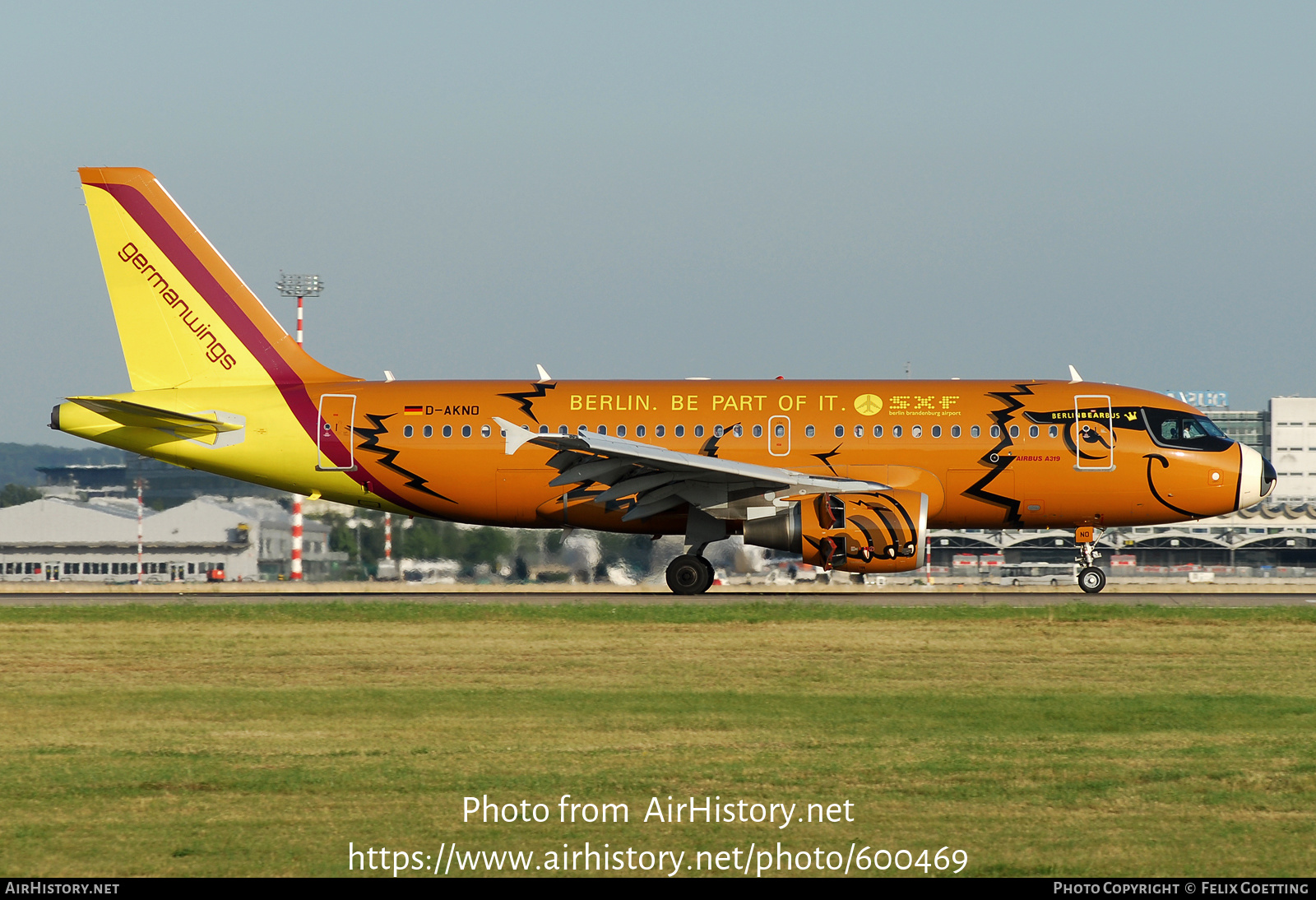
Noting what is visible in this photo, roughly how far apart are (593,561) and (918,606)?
13.8 m

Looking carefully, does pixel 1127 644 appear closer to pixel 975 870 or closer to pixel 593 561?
pixel 975 870

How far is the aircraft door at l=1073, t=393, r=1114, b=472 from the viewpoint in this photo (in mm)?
27797

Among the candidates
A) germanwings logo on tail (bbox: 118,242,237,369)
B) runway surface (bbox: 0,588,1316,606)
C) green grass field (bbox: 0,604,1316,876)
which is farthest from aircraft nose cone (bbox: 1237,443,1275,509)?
germanwings logo on tail (bbox: 118,242,237,369)

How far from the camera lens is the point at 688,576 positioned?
2883 cm

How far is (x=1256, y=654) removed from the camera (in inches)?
745

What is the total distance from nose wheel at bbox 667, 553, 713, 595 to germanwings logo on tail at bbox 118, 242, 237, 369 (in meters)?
10.3

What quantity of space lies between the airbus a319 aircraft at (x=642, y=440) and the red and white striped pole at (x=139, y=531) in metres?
16.4

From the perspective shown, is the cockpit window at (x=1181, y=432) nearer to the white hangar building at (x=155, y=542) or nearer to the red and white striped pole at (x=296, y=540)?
the white hangar building at (x=155, y=542)

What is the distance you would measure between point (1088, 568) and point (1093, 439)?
309cm

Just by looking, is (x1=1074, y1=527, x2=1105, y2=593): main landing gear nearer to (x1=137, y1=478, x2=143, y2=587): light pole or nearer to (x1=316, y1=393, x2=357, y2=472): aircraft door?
(x1=316, y1=393, x2=357, y2=472): aircraft door

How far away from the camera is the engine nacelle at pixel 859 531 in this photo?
1025 inches
